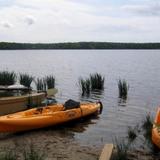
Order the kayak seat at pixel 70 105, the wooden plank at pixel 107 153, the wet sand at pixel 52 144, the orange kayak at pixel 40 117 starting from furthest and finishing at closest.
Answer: the kayak seat at pixel 70 105, the orange kayak at pixel 40 117, the wet sand at pixel 52 144, the wooden plank at pixel 107 153

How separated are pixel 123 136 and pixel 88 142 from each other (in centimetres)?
140

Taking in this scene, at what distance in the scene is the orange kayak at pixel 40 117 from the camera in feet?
38.5

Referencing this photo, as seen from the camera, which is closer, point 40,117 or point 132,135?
point 132,135

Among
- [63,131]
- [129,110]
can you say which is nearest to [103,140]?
[63,131]

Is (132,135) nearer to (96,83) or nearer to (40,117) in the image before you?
(40,117)

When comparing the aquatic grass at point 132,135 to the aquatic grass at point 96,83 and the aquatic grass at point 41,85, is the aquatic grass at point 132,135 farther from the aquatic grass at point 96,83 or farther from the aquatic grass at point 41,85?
the aquatic grass at point 96,83

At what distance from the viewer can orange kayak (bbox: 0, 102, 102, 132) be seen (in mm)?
11727

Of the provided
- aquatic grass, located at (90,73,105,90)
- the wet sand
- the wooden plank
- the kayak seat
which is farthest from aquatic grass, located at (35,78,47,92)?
the wooden plank

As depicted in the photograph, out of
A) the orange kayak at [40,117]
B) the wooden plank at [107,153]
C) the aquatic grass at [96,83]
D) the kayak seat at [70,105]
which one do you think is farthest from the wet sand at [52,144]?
the aquatic grass at [96,83]

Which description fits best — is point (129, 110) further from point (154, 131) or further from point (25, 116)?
point (154, 131)

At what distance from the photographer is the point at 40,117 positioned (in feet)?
41.7

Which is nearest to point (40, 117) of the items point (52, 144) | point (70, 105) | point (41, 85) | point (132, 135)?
point (70, 105)

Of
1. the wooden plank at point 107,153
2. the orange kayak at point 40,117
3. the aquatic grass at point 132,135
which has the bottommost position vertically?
the aquatic grass at point 132,135

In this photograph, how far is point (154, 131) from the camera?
32.5 feet
